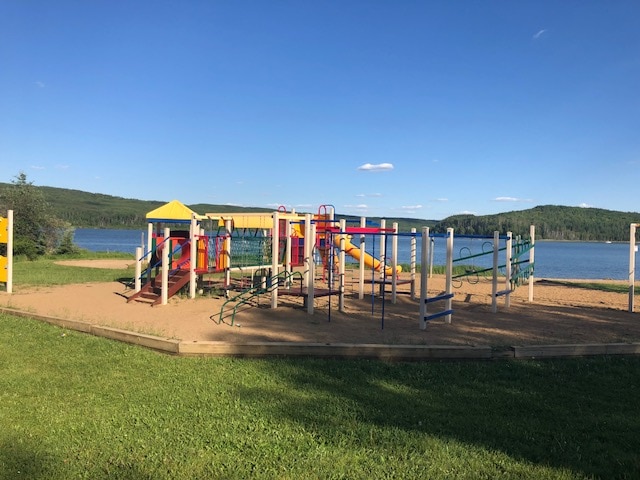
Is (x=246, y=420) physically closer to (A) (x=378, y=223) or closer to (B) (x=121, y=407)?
(B) (x=121, y=407)

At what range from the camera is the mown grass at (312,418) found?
3465 mm

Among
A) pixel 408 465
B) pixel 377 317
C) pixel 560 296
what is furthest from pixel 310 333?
pixel 560 296

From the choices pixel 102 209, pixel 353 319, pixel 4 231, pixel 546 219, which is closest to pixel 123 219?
pixel 102 209

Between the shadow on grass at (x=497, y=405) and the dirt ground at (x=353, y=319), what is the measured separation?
144 cm

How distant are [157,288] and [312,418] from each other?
29.7ft

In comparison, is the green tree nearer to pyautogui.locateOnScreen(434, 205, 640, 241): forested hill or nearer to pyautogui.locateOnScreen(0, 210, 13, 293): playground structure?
pyautogui.locateOnScreen(0, 210, 13, 293): playground structure

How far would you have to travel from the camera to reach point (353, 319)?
10.0 metres

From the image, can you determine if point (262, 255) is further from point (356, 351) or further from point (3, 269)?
point (356, 351)

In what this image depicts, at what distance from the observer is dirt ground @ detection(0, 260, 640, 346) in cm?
794

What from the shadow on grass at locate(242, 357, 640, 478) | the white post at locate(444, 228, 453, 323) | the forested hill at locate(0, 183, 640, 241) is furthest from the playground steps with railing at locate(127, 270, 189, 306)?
the forested hill at locate(0, 183, 640, 241)

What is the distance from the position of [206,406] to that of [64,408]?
1225mm

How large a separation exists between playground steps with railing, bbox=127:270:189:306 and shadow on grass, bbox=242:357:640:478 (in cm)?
653

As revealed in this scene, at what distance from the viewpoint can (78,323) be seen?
8172 millimetres

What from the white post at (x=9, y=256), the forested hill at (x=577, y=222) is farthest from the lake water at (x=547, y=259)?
the forested hill at (x=577, y=222)
